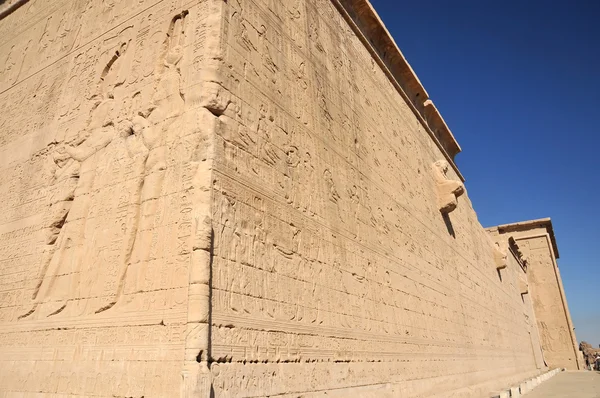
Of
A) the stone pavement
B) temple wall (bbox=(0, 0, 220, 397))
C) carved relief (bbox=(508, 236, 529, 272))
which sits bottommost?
the stone pavement

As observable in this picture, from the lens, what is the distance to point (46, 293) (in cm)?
329

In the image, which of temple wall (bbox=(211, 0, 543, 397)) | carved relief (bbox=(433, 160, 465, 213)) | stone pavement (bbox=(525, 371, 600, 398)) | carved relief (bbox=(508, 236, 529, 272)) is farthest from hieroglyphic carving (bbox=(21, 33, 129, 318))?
carved relief (bbox=(508, 236, 529, 272))

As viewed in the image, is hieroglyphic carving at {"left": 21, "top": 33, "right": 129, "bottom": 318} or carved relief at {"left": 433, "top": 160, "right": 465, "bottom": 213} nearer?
hieroglyphic carving at {"left": 21, "top": 33, "right": 129, "bottom": 318}

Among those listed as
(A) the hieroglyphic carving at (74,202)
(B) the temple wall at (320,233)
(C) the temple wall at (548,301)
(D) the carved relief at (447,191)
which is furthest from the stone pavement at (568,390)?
(A) the hieroglyphic carving at (74,202)

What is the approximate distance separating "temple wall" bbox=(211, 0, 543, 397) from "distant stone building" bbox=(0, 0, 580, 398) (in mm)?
24

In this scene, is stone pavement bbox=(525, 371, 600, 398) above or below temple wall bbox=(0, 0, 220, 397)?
below

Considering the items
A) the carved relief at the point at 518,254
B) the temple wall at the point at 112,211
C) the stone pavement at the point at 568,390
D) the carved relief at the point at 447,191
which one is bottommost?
the stone pavement at the point at 568,390

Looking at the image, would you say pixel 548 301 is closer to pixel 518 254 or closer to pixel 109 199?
pixel 518 254

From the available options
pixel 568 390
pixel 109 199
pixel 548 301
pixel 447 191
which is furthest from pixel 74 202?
pixel 548 301

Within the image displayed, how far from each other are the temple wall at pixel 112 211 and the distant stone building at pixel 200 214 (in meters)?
0.02

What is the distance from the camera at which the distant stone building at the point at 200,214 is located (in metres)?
2.62

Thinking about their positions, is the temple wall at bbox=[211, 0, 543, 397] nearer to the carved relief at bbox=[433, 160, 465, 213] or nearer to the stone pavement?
the carved relief at bbox=[433, 160, 465, 213]

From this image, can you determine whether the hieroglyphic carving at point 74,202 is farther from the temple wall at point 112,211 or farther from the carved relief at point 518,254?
the carved relief at point 518,254

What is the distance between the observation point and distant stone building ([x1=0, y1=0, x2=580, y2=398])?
8.59 feet
